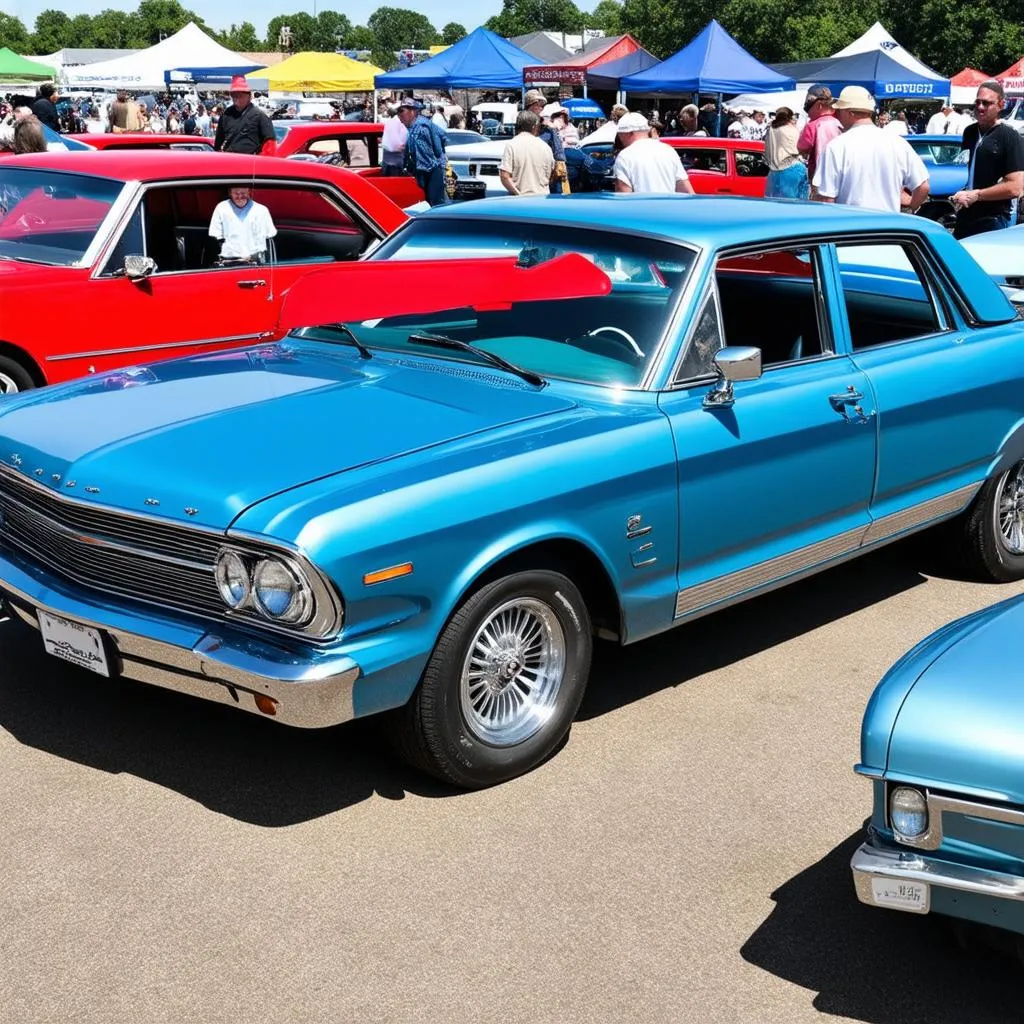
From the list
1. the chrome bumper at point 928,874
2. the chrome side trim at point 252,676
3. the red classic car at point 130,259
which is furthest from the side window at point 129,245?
the chrome bumper at point 928,874

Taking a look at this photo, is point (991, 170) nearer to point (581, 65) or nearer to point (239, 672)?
point (239, 672)

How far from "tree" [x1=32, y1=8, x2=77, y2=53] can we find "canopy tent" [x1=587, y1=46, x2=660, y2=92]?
394ft

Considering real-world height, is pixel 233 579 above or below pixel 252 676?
above

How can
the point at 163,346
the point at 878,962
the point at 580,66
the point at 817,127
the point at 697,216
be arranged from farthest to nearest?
the point at 580,66 → the point at 817,127 → the point at 163,346 → the point at 697,216 → the point at 878,962

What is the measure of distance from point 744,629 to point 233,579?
2.51m

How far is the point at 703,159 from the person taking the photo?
19156 mm

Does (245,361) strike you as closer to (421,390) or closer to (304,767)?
(421,390)

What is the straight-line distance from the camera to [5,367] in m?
7.11

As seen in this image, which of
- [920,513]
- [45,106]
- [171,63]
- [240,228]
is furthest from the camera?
[171,63]

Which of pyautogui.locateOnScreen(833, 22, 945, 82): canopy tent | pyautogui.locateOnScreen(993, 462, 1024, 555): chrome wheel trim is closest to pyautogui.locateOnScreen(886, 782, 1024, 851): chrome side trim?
pyautogui.locateOnScreen(993, 462, 1024, 555): chrome wheel trim

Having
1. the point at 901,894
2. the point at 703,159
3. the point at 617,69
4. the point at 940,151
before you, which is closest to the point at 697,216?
the point at 901,894

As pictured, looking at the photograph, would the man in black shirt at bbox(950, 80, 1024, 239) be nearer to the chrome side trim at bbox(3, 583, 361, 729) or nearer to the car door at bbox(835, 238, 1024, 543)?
the car door at bbox(835, 238, 1024, 543)

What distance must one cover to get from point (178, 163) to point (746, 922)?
18.7 feet

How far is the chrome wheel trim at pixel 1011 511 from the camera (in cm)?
617
